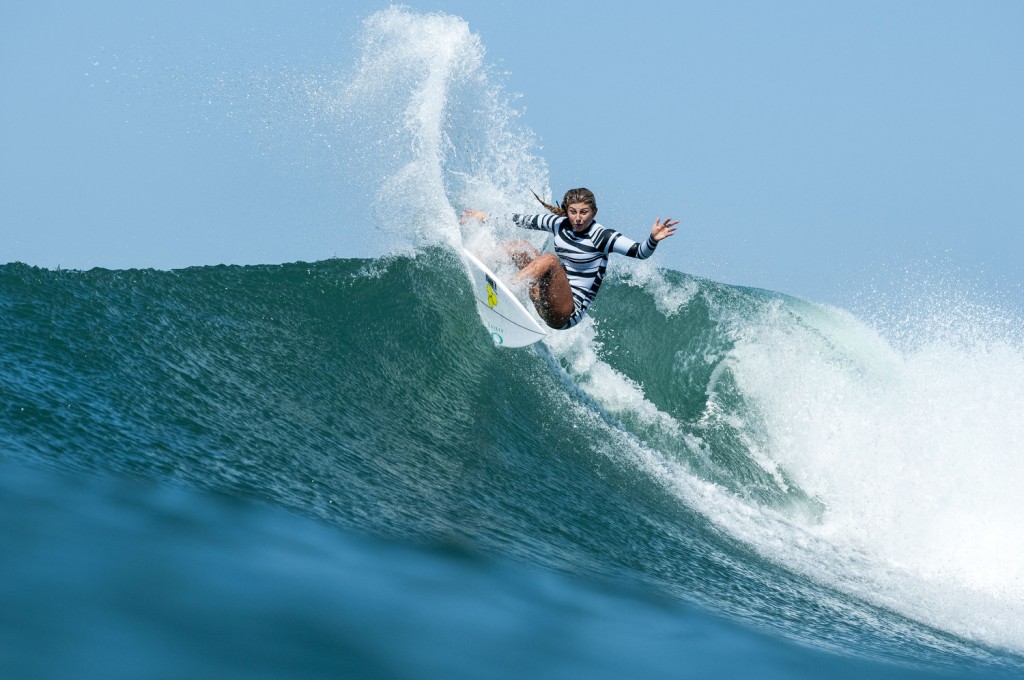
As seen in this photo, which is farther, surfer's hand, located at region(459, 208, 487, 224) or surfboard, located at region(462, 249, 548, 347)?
surfer's hand, located at region(459, 208, 487, 224)

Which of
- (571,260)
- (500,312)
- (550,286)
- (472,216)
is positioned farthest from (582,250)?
(472,216)

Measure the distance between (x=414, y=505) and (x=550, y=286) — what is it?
3.08m

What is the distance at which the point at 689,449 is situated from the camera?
791 centimetres

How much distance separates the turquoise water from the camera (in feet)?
8.67

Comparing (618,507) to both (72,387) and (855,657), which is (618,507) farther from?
(72,387)

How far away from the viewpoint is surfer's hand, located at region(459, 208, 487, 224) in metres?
7.72

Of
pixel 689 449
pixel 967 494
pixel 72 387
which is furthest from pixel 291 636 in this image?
pixel 967 494

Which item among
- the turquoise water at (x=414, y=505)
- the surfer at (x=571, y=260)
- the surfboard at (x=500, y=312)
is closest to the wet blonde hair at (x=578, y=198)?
the surfer at (x=571, y=260)

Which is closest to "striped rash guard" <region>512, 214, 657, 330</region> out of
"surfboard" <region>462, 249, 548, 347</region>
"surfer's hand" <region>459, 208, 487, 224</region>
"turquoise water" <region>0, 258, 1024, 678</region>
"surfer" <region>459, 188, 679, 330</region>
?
"surfer" <region>459, 188, 679, 330</region>

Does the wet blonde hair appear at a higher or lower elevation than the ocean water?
higher

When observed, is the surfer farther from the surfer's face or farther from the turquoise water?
the turquoise water

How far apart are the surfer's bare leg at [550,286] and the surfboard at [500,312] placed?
0.17 metres

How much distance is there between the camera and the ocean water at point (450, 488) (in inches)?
106

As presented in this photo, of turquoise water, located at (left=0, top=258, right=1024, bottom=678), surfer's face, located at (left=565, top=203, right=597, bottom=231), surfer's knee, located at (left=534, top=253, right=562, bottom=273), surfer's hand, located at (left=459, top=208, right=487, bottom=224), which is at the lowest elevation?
turquoise water, located at (left=0, top=258, right=1024, bottom=678)
